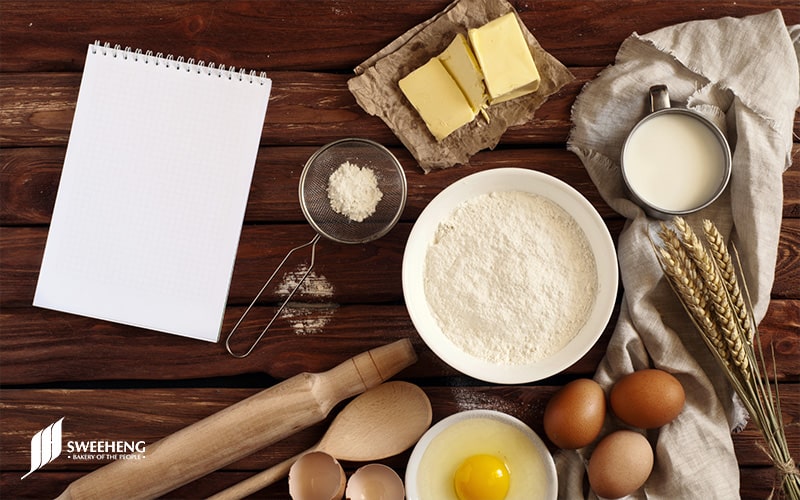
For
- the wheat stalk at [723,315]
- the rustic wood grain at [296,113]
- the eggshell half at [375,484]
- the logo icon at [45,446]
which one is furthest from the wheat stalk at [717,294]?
the logo icon at [45,446]

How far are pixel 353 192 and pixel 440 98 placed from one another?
27cm

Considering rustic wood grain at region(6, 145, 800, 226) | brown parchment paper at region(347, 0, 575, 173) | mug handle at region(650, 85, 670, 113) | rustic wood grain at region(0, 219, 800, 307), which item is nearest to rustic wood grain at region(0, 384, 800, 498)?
rustic wood grain at region(0, 219, 800, 307)

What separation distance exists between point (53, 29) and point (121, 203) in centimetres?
42

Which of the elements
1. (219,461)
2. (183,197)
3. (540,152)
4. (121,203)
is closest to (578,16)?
(540,152)

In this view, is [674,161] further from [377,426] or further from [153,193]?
[153,193]

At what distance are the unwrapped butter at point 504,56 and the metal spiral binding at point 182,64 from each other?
1.57ft

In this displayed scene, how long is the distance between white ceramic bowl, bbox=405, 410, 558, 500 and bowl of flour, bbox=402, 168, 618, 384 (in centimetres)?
10

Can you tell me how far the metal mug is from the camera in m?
1.29

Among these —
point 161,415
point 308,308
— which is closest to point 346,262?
point 308,308

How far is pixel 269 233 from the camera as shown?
140cm

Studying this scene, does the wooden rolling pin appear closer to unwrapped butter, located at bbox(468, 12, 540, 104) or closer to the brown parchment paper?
the brown parchment paper

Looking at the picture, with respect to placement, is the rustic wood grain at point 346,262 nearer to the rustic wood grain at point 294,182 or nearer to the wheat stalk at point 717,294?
the rustic wood grain at point 294,182

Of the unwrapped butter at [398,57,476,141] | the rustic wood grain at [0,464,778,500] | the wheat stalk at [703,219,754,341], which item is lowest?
the rustic wood grain at [0,464,778,500]

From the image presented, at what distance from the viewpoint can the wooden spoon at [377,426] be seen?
1.33 metres
